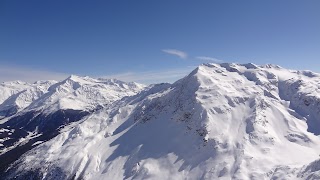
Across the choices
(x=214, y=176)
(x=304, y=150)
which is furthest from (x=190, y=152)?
(x=304, y=150)

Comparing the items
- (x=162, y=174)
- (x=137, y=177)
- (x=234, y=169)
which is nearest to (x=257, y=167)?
(x=234, y=169)

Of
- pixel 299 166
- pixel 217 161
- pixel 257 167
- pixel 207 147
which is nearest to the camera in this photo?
pixel 299 166

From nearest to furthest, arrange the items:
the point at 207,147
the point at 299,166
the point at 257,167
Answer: the point at 299,166 < the point at 257,167 < the point at 207,147

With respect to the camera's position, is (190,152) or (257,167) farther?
(190,152)

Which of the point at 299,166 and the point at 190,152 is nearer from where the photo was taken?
the point at 299,166

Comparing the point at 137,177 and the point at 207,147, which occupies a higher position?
the point at 207,147

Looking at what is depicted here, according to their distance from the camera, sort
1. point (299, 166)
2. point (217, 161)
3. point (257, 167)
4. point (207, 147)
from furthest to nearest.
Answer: point (207, 147), point (217, 161), point (257, 167), point (299, 166)

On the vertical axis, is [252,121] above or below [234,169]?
above

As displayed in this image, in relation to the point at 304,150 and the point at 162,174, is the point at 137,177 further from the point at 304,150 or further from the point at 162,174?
the point at 304,150

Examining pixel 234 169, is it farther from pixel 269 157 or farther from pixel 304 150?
pixel 304 150
